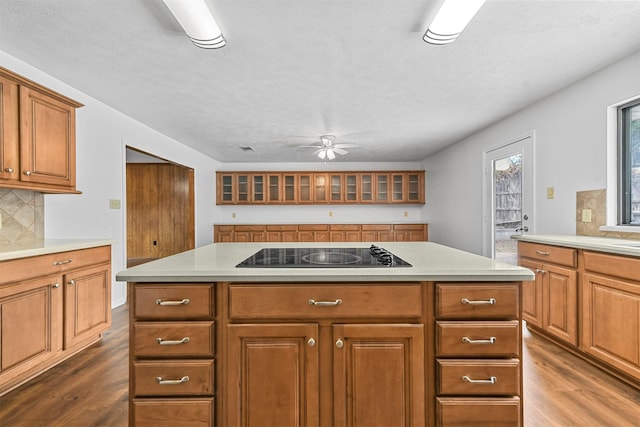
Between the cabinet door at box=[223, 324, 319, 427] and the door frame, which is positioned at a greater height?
the door frame

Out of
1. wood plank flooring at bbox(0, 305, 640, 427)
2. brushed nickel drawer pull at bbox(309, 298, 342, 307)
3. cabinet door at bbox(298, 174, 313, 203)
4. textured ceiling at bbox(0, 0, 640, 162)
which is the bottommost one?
wood plank flooring at bbox(0, 305, 640, 427)

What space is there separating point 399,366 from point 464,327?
30 centimetres

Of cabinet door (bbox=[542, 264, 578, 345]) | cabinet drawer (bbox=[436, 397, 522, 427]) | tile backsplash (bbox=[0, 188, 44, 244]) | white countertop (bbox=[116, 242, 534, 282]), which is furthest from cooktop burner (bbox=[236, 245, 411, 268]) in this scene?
tile backsplash (bbox=[0, 188, 44, 244])

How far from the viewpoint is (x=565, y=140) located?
2973mm

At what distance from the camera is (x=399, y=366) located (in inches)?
48.4

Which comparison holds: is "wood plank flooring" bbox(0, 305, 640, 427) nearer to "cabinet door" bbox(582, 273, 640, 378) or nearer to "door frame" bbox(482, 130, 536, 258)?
"cabinet door" bbox(582, 273, 640, 378)

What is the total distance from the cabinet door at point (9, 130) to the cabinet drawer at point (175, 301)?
1.69 meters

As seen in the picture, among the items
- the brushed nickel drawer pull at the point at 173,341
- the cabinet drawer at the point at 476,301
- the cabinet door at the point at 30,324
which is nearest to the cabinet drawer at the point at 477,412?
the cabinet drawer at the point at 476,301

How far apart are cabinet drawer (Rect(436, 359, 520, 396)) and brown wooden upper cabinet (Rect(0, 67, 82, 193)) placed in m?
2.83

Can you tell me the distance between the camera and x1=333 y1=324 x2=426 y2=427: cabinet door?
4.01 ft

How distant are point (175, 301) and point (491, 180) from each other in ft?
14.1

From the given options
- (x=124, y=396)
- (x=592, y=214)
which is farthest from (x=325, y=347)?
(x=592, y=214)

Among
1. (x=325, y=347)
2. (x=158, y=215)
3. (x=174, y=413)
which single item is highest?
→ (x=158, y=215)

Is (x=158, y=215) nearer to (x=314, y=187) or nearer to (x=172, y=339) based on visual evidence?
(x=314, y=187)
